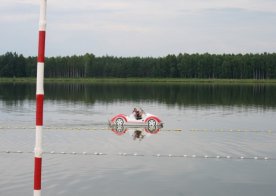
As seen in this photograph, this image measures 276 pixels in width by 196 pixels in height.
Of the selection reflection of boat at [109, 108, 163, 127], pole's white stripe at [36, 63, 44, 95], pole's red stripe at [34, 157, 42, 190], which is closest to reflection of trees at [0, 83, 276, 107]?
reflection of boat at [109, 108, 163, 127]

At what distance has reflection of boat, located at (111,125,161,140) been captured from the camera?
1281 inches

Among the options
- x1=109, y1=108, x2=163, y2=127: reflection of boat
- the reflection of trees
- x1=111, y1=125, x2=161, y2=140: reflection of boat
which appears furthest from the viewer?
the reflection of trees

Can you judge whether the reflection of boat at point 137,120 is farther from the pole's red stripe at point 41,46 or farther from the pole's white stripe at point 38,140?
the pole's red stripe at point 41,46

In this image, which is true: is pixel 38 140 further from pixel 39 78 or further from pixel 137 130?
pixel 137 130

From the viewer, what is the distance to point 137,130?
3497 centimetres

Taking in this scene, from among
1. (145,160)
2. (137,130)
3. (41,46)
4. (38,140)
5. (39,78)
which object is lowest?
(145,160)

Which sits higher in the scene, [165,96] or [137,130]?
[165,96]

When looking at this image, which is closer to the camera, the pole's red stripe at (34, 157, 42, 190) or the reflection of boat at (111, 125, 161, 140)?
the pole's red stripe at (34, 157, 42, 190)

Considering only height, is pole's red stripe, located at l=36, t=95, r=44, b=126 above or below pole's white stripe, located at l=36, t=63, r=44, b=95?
below

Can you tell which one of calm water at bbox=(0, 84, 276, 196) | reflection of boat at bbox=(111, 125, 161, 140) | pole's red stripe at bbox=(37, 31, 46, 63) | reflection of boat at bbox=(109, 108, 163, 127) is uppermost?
pole's red stripe at bbox=(37, 31, 46, 63)

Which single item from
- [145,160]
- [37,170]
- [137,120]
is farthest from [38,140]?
[137,120]

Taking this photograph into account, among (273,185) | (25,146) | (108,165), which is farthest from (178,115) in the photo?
(273,185)

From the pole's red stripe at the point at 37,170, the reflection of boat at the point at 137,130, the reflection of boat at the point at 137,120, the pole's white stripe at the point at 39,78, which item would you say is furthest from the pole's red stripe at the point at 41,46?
the reflection of boat at the point at 137,120

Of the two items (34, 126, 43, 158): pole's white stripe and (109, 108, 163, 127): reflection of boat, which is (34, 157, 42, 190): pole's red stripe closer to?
(34, 126, 43, 158): pole's white stripe
